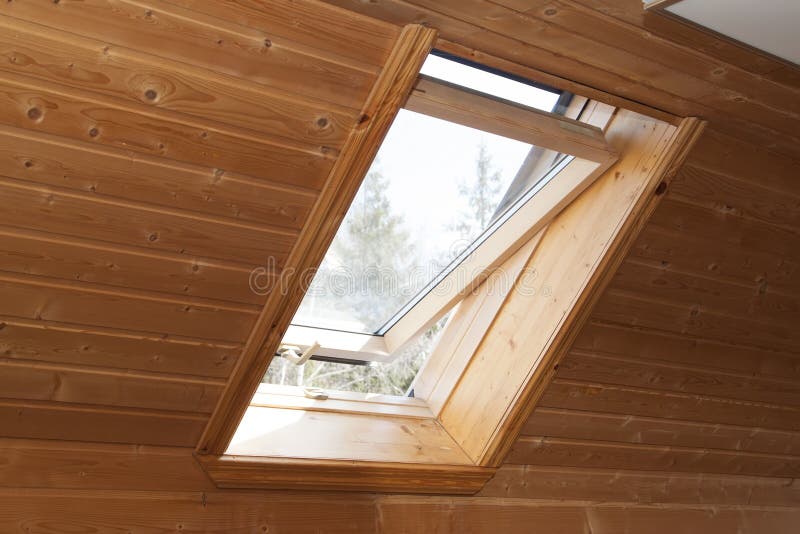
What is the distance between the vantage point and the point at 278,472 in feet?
6.48

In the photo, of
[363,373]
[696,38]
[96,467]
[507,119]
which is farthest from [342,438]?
[696,38]

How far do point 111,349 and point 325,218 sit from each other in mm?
627

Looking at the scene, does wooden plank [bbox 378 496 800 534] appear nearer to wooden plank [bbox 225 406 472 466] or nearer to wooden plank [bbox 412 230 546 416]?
wooden plank [bbox 225 406 472 466]

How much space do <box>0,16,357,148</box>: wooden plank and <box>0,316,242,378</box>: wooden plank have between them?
604mm

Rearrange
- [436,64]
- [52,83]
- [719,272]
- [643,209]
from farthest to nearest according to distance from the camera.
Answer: [719,272]
[643,209]
[436,64]
[52,83]

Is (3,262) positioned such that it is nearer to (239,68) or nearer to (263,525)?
(239,68)

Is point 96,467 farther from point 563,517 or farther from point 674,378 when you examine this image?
point 674,378

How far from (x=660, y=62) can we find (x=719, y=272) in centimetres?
91

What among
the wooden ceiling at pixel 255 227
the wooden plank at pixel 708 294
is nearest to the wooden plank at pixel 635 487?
the wooden ceiling at pixel 255 227

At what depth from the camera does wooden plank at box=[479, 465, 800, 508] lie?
2416 mm

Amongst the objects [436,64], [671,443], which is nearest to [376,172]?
[436,64]

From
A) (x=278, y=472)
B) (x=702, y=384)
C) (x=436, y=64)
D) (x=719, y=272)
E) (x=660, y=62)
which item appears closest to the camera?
(x=660, y=62)

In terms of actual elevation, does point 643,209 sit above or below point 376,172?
below

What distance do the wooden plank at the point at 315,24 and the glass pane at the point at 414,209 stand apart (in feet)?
1.59
